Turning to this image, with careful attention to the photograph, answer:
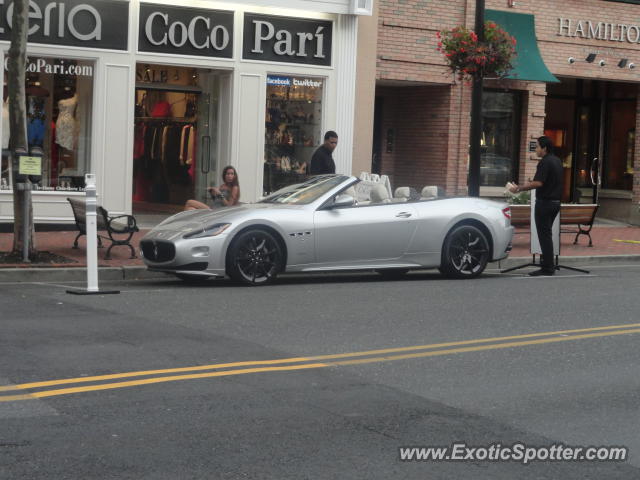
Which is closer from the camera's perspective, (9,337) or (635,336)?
(9,337)

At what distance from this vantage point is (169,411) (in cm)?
671

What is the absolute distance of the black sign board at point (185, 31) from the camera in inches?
761

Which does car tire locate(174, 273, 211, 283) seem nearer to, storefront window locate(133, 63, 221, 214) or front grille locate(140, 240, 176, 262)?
front grille locate(140, 240, 176, 262)

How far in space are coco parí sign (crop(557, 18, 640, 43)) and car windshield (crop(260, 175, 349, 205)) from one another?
11460 mm

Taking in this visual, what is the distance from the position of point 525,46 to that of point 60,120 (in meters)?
9.65

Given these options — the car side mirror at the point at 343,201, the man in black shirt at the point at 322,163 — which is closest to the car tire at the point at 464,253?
the car side mirror at the point at 343,201

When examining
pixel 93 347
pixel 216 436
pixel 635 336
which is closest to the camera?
pixel 216 436

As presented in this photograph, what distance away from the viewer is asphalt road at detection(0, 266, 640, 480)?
19.1 feet

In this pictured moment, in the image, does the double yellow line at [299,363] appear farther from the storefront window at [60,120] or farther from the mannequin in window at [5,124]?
the mannequin in window at [5,124]

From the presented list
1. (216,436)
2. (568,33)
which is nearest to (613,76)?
(568,33)

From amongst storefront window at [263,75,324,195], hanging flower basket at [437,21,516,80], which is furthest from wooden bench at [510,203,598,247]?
storefront window at [263,75,324,195]

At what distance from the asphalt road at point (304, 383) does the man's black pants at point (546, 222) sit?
3050mm

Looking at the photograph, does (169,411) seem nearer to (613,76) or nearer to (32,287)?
(32,287)

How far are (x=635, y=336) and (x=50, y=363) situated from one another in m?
5.03
